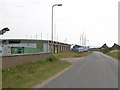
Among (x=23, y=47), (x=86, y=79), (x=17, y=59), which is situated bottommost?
(x=86, y=79)

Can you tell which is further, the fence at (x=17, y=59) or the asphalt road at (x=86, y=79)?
the fence at (x=17, y=59)

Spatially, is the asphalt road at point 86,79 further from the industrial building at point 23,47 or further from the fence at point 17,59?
the industrial building at point 23,47

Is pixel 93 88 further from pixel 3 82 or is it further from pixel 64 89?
pixel 3 82

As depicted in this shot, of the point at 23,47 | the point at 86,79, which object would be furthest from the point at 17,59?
the point at 23,47

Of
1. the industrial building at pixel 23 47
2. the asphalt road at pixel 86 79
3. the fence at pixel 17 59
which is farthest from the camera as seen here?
the industrial building at pixel 23 47

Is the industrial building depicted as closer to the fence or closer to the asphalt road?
the fence

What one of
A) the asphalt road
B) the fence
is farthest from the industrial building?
the asphalt road

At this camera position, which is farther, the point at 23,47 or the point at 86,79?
the point at 23,47

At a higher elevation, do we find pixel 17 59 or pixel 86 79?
pixel 17 59

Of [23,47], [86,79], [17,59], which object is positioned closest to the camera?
[86,79]

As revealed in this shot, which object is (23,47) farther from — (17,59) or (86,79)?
(86,79)

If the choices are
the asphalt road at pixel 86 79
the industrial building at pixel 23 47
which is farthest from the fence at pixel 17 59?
the asphalt road at pixel 86 79

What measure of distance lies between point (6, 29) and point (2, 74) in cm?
1724

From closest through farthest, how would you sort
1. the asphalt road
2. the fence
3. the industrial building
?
1. the asphalt road
2. the fence
3. the industrial building
